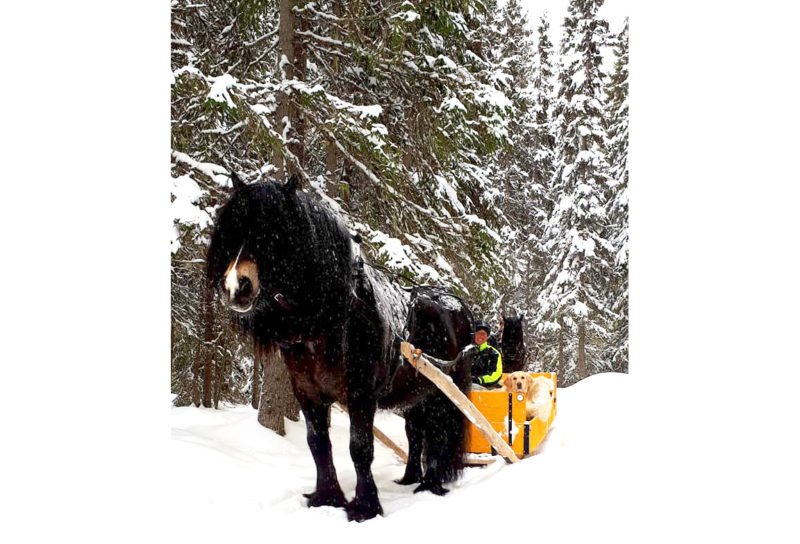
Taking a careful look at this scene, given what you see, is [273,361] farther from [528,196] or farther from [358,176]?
[528,196]

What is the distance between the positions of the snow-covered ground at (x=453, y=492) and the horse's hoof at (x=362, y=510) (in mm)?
67

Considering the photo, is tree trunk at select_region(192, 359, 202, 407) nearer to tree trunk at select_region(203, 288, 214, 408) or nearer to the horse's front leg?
tree trunk at select_region(203, 288, 214, 408)

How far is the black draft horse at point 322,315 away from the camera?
130 inches

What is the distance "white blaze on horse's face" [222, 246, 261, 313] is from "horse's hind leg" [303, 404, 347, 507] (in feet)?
3.96

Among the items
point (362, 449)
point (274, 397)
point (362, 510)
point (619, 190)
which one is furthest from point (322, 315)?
point (619, 190)

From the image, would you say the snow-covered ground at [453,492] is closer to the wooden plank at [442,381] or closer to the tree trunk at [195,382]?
the wooden plank at [442,381]

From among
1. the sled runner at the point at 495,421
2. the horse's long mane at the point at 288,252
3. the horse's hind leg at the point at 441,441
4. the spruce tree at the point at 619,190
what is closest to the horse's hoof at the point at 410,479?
the horse's hind leg at the point at 441,441

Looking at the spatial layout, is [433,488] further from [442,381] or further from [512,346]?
[512,346]

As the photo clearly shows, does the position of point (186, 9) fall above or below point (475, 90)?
above

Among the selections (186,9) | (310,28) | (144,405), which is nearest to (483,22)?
(310,28)

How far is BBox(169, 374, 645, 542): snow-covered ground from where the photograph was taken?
3072 mm

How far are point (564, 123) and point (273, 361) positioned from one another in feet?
15.2

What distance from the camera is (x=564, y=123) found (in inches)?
292

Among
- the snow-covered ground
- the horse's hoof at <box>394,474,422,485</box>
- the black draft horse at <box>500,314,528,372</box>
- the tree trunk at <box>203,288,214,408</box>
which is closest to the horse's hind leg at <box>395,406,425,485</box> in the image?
the horse's hoof at <box>394,474,422,485</box>
